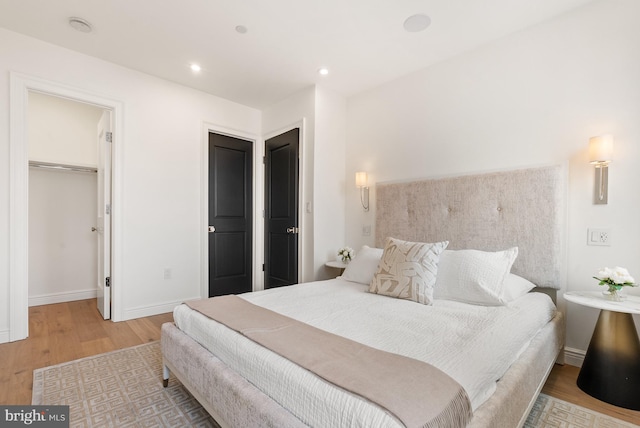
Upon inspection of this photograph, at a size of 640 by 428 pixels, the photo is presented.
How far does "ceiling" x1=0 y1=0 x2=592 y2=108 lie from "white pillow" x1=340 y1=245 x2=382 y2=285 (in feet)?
6.00

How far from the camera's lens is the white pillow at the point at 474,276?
1964 millimetres

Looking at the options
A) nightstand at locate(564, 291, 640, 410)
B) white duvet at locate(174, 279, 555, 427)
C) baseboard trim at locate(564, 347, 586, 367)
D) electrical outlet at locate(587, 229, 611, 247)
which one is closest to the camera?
white duvet at locate(174, 279, 555, 427)

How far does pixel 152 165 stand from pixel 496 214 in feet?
11.1

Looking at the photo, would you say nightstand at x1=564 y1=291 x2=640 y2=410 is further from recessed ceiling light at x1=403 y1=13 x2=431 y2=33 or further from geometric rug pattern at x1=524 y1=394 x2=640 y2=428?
recessed ceiling light at x1=403 y1=13 x2=431 y2=33

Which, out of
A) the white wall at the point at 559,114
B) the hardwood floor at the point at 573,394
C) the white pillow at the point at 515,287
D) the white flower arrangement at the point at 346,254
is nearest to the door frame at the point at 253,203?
the white flower arrangement at the point at 346,254

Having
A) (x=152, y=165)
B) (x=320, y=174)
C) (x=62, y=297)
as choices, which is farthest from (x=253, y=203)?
(x=62, y=297)

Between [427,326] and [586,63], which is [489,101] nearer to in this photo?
[586,63]

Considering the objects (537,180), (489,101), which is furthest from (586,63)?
(537,180)

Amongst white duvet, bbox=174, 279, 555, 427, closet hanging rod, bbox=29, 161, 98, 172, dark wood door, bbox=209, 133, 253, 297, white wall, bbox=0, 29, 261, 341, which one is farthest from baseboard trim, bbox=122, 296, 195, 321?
closet hanging rod, bbox=29, 161, 98, 172

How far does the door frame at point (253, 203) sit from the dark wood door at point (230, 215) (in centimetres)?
6

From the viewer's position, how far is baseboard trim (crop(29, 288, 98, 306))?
12.0ft

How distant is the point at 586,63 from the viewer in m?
2.16

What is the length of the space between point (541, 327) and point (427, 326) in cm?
83

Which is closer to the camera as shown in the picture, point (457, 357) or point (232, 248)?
point (457, 357)
